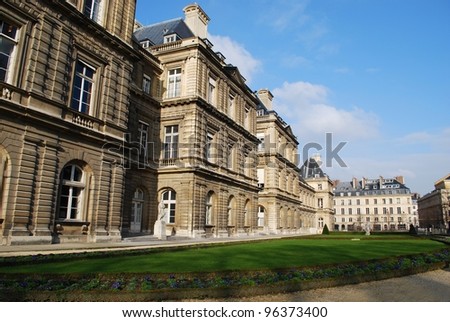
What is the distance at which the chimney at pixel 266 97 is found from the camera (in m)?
56.8

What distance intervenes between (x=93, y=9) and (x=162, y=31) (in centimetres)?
1450

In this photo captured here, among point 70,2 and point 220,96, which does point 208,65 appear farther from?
point 70,2

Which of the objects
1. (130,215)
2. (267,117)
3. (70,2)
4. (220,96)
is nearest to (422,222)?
(267,117)

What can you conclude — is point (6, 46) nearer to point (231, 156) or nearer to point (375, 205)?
point (231, 156)

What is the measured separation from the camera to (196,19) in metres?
34.3

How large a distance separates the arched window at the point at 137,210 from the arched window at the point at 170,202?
2.06 m

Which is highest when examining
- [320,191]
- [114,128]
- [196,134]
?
[320,191]

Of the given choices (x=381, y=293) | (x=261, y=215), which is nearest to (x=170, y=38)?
(x=261, y=215)

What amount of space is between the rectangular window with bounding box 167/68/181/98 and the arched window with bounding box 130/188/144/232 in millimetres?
8675

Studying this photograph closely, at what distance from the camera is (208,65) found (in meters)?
30.4

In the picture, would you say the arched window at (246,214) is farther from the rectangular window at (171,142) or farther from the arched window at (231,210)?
the rectangular window at (171,142)

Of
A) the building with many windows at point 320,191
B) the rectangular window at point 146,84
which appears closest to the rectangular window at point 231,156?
A: the rectangular window at point 146,84

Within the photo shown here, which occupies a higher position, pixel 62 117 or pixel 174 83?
pixel 174 83

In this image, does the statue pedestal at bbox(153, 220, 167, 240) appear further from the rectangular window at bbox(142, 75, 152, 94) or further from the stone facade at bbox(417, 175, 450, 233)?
the stone facade at bbox(417, 175, 450, 233)
